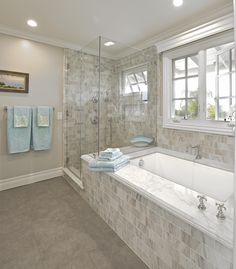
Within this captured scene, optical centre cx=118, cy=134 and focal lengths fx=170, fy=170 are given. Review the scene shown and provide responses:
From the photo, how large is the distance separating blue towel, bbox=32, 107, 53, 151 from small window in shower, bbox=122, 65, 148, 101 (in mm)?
1451

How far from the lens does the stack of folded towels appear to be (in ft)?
6.11

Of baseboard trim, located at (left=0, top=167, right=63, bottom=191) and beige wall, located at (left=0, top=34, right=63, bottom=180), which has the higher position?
beige wall, located at (left=0, top=34, right=63, bottom=180)

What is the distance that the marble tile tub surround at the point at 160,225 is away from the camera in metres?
0.94

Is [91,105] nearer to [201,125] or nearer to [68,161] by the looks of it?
[68,161]

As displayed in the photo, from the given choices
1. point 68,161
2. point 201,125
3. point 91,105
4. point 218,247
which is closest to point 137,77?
point 91,105

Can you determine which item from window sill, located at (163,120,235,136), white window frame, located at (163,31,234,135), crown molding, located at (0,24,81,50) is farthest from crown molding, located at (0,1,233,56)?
window sill, located at (163,120,235,136)

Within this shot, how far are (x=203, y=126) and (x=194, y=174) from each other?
2.17 feet

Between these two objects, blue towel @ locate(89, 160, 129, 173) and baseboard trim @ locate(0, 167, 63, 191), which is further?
baseboard trim @ locate(0, 167, 63, 191)

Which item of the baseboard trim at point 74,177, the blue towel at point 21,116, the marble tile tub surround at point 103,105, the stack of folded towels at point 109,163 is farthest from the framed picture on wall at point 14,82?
the stack of folded towels at point 109,163

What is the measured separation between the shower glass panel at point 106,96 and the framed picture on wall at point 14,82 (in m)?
0.69

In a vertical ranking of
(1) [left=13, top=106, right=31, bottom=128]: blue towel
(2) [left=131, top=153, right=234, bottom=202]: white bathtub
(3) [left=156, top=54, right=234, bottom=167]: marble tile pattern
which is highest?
(1) [left=13, top=106, right=31, bottom=128]: blue towel

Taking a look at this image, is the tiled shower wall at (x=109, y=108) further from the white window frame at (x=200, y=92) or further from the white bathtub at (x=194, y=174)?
the white bathtub at (x=194, y=174)

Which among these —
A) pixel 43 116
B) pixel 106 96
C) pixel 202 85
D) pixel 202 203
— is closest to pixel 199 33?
pixel 202 85

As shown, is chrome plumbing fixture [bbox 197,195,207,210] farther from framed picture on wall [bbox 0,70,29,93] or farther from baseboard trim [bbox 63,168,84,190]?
framed picture on wall [bbox 0,70,29,93]
